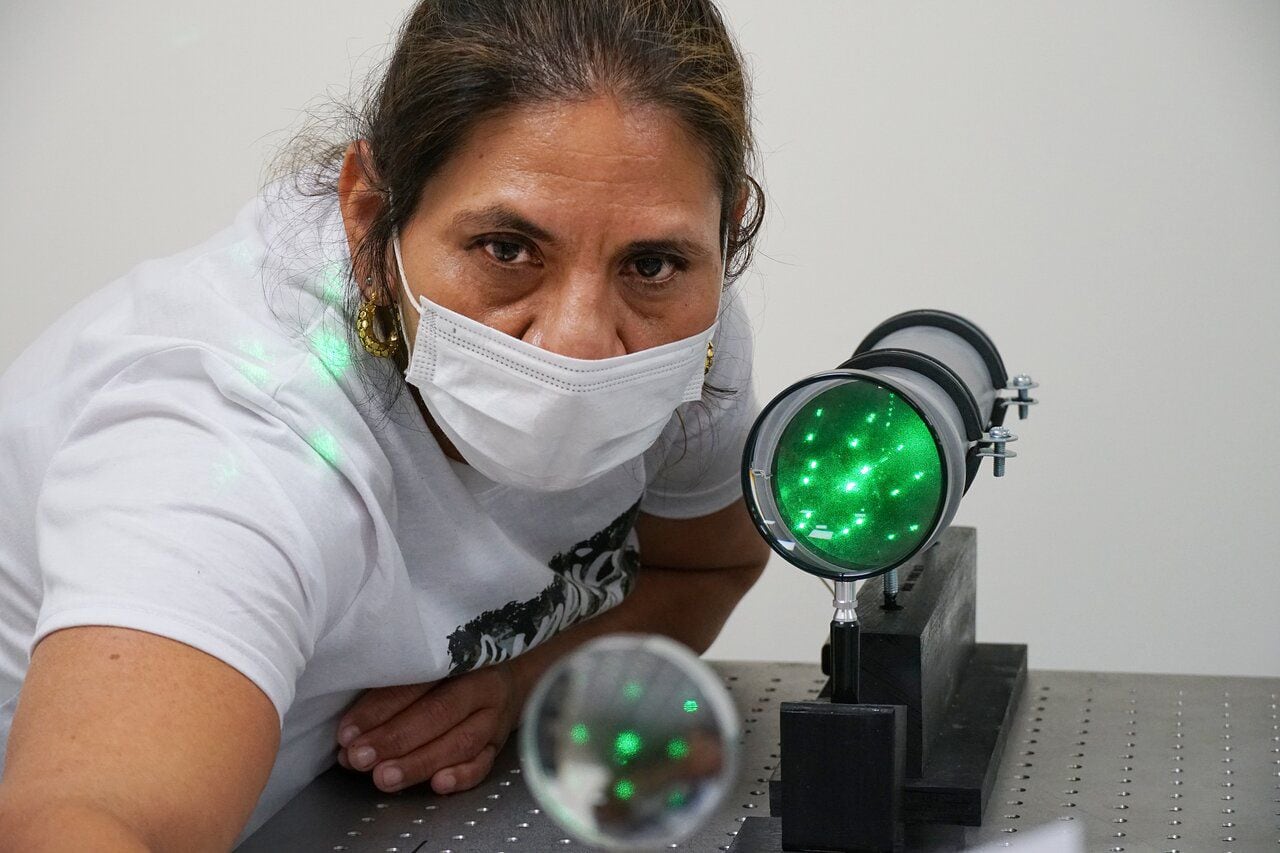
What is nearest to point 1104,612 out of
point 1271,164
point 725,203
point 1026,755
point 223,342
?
point 1271,164

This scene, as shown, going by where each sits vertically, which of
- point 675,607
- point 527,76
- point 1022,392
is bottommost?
point 675,607

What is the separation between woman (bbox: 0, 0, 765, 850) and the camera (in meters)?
0.74

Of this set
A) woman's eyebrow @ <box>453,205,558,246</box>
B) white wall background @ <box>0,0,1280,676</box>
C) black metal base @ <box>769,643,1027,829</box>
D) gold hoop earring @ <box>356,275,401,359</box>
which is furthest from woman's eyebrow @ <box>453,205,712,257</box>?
white wall background @ <box>0,0,1280,676</box>

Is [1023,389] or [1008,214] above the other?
[1023,389]

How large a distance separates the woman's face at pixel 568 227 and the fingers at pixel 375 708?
305mm

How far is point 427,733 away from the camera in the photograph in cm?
105

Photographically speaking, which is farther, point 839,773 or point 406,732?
point 406,732

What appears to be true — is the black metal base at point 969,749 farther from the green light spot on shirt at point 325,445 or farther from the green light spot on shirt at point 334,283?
the green light spot on shirt at point 334,283

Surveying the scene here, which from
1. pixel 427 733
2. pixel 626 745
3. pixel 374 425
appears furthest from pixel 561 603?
pixel 626 745

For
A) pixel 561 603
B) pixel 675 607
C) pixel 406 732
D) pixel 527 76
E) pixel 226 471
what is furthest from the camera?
pixel 675 607

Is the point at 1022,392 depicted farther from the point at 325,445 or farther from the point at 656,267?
the point at 325,445

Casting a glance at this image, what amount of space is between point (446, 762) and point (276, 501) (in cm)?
31

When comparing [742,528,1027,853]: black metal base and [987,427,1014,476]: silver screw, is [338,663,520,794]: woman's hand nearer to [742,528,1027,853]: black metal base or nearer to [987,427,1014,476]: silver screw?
[742,528,1027,853]: black metal base

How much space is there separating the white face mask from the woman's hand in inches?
7.5
